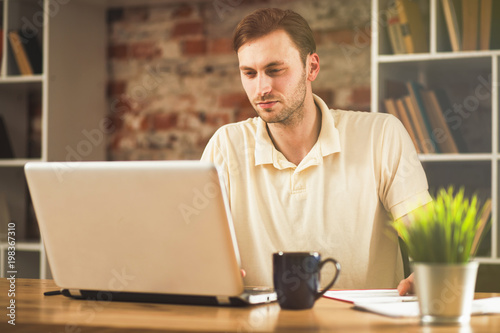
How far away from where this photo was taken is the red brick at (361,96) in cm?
280

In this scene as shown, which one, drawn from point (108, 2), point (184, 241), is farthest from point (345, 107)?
point (184, 241)

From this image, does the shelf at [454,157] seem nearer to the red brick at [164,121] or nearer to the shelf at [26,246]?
the red brick at [164,121]

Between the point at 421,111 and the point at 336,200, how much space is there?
0.85 m

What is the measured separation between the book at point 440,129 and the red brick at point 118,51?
162cm

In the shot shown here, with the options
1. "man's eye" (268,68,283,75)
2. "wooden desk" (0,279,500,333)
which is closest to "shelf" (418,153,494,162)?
"man's eye" (268,68,283,75)

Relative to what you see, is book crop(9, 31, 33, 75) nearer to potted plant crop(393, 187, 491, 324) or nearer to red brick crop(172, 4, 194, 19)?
red brick crop(172, 4, 194, 19)

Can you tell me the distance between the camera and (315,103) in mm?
1971

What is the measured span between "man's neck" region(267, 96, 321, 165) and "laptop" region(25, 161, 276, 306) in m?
0.77

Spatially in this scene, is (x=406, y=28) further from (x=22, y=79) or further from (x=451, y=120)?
(x=22, y=79)

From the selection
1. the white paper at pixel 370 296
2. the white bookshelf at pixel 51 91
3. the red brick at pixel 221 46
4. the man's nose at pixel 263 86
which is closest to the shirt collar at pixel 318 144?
the man's nose at pixel 263 86

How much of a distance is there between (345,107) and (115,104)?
121 centimetres

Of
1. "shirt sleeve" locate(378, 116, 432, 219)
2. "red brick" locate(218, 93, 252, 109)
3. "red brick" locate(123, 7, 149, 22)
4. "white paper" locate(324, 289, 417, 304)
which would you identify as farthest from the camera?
"red brick" locate(123, 7, 149, 22)

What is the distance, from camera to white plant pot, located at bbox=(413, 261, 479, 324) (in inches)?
36.0

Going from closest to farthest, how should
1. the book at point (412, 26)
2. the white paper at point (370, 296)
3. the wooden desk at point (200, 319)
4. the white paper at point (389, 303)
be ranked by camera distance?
the wooden desk at point (200, 319) → the white paper at point (389, 303) → the white paper at point (370, 296) → the book at point (412, 26)
